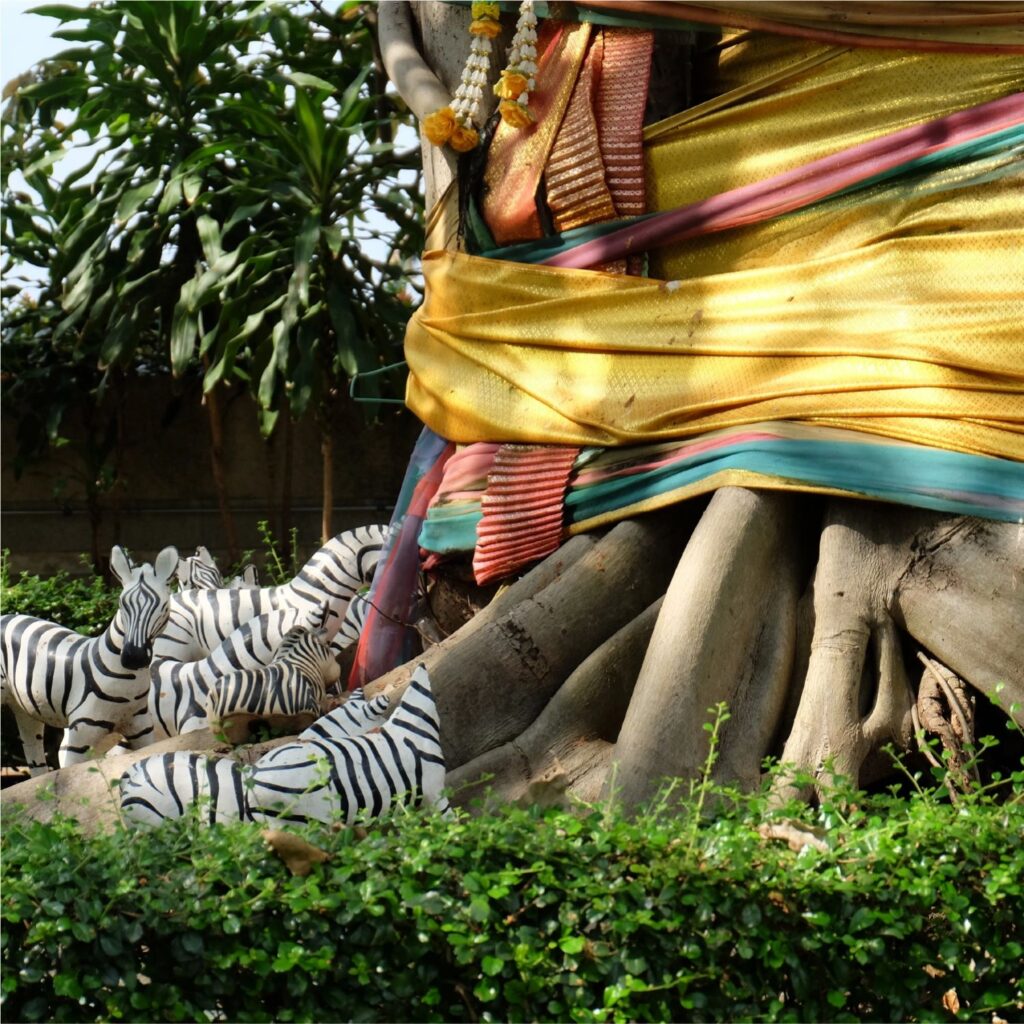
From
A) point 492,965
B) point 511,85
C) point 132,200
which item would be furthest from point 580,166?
point 132,200

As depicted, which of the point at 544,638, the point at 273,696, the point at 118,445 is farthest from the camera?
the point at 118,445

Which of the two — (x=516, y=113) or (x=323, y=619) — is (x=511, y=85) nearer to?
(x=516, y=113)

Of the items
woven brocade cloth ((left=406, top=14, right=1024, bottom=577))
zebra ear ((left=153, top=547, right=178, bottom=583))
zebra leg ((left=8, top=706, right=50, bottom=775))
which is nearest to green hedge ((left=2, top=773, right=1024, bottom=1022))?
woven brocade cloth ((left=406, top=14, right=1024, bottom=577))

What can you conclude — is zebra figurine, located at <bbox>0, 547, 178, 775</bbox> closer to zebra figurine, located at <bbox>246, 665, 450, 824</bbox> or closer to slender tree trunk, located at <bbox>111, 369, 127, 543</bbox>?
zebra figurine, located at <bbox>246, 665, 450, 824</bbox>

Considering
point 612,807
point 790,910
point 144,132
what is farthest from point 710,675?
point 144,132

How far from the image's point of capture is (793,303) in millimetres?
5473

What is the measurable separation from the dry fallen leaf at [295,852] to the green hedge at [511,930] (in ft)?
0.10

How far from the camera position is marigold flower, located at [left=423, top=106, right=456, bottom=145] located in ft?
20.1

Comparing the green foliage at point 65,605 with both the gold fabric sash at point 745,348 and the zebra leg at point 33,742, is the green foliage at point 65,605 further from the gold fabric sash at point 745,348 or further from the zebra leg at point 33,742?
the gold fabric sash at point 745,348

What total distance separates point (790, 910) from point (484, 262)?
3118mm

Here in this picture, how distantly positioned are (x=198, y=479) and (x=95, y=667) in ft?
25.8

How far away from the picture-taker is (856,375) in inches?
209

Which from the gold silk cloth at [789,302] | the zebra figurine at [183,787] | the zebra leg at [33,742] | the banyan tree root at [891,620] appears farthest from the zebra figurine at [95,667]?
the banyan tree root at [891,620]

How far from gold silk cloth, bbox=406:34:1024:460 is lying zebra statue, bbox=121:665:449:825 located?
148cm
